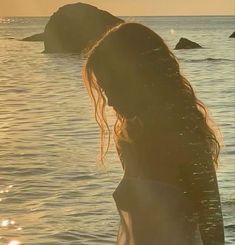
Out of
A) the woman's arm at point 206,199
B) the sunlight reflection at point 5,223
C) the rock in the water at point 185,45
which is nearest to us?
the woman's arm at point 206,199

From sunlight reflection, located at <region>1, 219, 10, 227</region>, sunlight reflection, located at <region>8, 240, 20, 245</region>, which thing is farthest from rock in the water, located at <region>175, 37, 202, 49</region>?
sunlight reflection, located at <region>8, 240, 20, 245</region>

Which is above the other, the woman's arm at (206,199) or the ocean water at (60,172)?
the woman's arm at (206,199)

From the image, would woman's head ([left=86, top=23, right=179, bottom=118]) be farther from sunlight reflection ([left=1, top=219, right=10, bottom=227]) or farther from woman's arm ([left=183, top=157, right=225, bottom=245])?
sunlight reflection ([left=1, top=219, right=10, bottom=227])

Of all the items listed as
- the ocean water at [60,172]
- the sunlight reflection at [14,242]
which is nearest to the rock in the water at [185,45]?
the ocean water at [60,172]

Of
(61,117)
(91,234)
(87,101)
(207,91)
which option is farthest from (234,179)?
(207,91)

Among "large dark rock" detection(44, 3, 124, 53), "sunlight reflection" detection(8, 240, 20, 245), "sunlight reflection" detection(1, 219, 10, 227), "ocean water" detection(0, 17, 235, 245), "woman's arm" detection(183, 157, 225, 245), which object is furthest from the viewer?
"large dark rock" detection(44, 3, 124, 53)

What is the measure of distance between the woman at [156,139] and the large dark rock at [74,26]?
66.4 metres

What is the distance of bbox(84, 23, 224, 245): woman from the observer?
346 centimetres

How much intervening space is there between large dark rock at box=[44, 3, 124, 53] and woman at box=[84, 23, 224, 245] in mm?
66416

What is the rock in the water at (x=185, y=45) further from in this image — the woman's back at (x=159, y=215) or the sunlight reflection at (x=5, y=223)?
the woman's back at (x=159, y=215)

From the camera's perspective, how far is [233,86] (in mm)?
40656

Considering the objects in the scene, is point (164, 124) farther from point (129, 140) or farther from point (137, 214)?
point (137, 214)

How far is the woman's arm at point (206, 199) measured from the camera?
3.38m

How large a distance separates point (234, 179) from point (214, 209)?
10.8m
